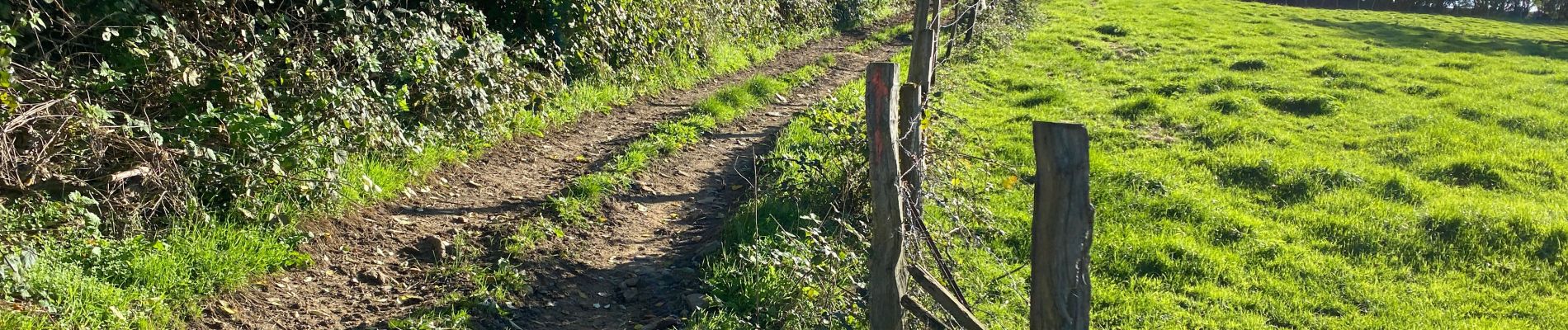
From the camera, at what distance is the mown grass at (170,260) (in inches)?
147

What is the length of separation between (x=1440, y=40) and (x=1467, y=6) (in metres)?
15.4

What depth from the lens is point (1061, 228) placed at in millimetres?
2574

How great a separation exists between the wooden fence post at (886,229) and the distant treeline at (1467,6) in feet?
116

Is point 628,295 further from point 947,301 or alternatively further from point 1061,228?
point 1061,228

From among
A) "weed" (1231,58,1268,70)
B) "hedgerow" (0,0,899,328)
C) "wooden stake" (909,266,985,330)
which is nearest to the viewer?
"wooden stake" (909,266,985,330)

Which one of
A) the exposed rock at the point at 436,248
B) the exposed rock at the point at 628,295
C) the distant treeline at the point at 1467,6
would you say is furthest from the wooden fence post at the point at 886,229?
the distant treeline at the point at 1467,6

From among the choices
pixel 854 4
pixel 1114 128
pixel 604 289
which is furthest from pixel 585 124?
pixel 854 4

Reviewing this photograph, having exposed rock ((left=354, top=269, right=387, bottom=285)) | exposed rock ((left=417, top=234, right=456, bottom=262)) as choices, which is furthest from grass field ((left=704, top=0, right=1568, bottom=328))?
exposed rock ((left=354, top=269, right=387, bottom=285))

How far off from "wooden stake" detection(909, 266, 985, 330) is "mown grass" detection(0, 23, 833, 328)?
322 cm

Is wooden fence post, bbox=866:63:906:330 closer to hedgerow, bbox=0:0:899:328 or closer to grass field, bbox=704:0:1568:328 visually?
grass field, bbox=704:0:1568:328

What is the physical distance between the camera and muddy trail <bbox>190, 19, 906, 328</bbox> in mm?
4555

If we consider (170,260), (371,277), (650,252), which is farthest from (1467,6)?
(170,260)

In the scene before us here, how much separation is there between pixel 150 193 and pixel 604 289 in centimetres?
231

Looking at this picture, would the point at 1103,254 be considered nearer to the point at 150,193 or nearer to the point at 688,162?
the point at 688,162
